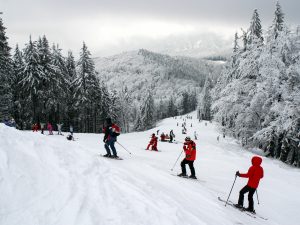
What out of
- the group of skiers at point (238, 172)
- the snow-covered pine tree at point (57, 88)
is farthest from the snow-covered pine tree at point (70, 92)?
the group of skiers at point (238, 172)

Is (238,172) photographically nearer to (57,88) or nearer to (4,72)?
(4,72)

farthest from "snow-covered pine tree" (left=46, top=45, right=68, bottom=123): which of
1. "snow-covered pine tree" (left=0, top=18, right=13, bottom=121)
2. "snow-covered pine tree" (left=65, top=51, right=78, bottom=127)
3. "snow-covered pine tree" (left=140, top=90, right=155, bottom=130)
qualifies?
"snow-covered pine tree" (left=140, top=90, right=155, bottom=130)

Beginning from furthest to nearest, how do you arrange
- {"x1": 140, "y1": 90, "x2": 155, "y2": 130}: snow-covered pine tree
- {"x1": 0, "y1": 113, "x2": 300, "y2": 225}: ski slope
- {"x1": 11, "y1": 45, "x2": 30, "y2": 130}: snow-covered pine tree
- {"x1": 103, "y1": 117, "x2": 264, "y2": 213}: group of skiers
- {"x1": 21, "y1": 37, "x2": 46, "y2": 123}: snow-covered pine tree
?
{"x1": 140, "y1": 90, "x2": 155, "y2": 130}: snow-covered pine tree, {"x1": 11, "y1": 45, "x2": 30, "y2": 130}: snow-covered pine tree, {"x1": 21, "y1": 37, "x2": 46, "y2": 123}: snow-covered pine tree, {"x1": 103, "y1": 117, "x2": 264, "y2": 213}: group of skiers, {"x1": 0, "y1": 113, "x2": 300, "y2": 225}: ski slope

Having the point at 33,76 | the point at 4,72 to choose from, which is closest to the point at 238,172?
the point at 4,72

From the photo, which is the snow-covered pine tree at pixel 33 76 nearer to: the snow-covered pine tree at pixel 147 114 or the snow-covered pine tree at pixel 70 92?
the snow-covered pine tree at pixel 70 92

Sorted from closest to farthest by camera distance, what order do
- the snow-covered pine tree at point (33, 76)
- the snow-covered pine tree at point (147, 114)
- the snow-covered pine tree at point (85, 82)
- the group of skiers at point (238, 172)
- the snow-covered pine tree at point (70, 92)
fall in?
the group of skiers at point (238, 172), the snow-covered pine tree at point (33, 76), the snow-covered pine tree at point (85, 82), the snow-covered pine tree at point (70, 92), the snow-covered pine tree at point (147, 114)

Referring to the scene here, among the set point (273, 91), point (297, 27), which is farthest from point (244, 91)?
point (297, 27)

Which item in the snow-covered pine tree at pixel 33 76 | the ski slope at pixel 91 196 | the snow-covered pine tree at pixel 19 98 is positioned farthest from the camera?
the snow-covered pine tree at pixel 19 98

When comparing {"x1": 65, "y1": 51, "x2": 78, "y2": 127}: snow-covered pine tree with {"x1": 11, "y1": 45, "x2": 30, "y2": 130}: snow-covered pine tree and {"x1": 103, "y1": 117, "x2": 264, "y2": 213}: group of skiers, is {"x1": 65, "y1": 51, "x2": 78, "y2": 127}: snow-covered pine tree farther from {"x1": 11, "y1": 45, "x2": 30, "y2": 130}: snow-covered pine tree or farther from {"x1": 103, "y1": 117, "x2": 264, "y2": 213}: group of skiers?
{"x1": 103, "y1": 117, "x2": 264, "y2": 213}: group of skiers

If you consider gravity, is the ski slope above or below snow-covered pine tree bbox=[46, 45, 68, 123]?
below

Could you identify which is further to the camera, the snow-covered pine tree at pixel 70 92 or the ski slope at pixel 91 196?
the snow-covered pine tree at pixel 70 92

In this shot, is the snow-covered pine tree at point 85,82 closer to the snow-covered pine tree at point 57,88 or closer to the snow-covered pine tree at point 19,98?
the snow-covered pine tree at point 57,88

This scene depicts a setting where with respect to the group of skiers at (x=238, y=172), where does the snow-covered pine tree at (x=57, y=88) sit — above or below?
above

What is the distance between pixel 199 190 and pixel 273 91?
16411 millimetres
